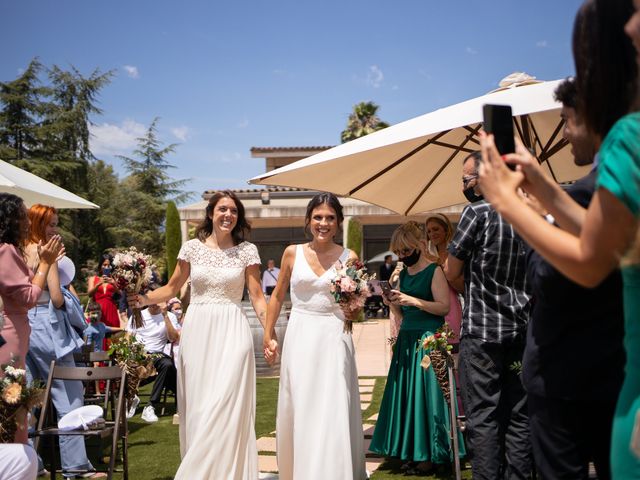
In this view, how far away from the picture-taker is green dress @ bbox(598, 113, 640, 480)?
1.66 metres

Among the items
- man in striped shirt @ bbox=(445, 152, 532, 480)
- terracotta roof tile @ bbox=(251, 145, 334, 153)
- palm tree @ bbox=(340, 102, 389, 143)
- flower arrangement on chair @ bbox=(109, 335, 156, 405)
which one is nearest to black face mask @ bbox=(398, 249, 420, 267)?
man in striped shirt @ bbox=(445, 152, 532, 480)

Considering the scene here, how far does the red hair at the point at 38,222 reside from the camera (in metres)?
6.21

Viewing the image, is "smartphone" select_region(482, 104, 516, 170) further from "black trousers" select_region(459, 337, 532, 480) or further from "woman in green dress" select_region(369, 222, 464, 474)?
"woman in green dress" select_region(369, 222, 464, 474)

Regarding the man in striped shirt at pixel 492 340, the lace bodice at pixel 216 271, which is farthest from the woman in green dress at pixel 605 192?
the lace bodice at pixel 216 271

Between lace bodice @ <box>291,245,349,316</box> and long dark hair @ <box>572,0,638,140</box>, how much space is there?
3669 mm

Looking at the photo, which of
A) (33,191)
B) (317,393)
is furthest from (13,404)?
(33,191)

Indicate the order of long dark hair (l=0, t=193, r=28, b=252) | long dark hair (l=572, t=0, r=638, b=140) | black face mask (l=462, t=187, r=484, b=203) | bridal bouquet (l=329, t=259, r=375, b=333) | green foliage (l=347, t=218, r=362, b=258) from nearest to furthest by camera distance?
long dark hair (l=572, t=0, r=638, b=140) < black face mask (l=462, t=187, r=484, b=203) < long dark hair (l=0, t=193, r=28, b=252) < bridal bouquet (l=329, t=259, r=375, b=333) < green foliage (l=347, t=218, r=362, b=258)

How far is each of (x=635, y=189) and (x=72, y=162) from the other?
42966 mm

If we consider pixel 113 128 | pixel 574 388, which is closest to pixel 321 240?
pixel 574 388

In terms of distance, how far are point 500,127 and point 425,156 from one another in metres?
5.08

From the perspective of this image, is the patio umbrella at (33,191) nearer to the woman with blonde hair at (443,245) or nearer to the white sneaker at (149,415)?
the white sneaker at (149,415)

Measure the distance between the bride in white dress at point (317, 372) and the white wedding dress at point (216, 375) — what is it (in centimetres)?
28

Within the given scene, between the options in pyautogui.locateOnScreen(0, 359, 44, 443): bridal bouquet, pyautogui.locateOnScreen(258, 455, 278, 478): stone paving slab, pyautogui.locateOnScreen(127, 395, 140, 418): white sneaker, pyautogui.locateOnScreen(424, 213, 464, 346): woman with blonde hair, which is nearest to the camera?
pyautogui.locateOnScreen(0, 359, 44, 443): bridal bouquet

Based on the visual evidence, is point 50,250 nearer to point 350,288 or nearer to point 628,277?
point 350,288
